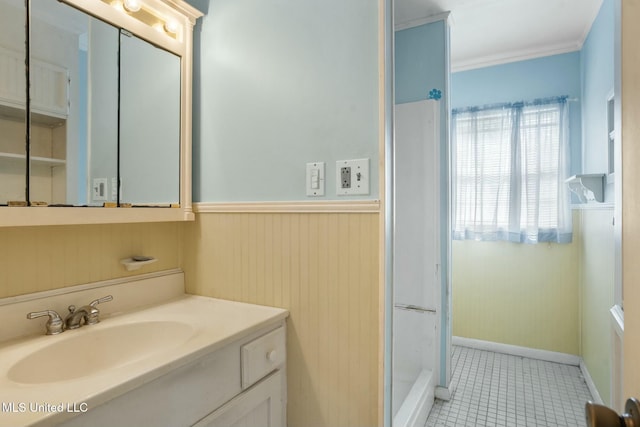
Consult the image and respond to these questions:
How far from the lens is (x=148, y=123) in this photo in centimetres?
140

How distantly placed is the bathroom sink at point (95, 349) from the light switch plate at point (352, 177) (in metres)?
0.69

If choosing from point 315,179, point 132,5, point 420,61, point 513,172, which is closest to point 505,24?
point 420,61

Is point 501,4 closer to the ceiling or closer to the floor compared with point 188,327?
closer to the ceiling

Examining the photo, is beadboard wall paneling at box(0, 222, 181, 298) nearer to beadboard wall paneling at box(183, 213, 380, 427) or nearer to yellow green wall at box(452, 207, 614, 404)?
beadboard wall paneling at box(183, 213, 380, 427)

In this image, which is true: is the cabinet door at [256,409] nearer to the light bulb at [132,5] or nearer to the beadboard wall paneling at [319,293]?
the beadboard wall paneling at [319,293]

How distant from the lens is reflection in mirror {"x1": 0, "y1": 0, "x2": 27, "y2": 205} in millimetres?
985

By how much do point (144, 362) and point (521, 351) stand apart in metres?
3.01

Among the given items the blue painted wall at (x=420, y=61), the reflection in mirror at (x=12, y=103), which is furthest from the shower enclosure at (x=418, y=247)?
the reflection in mirror at (x=12, y=103)

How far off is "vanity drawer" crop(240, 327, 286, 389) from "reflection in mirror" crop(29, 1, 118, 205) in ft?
2.40

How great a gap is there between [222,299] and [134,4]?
119 cm

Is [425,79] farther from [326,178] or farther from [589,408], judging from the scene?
[589,408]

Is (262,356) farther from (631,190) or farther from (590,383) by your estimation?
(590,383)

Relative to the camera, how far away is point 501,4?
2.24 metres

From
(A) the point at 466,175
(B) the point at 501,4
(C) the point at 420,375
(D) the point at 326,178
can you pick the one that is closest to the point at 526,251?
(A) the point at 466,175
